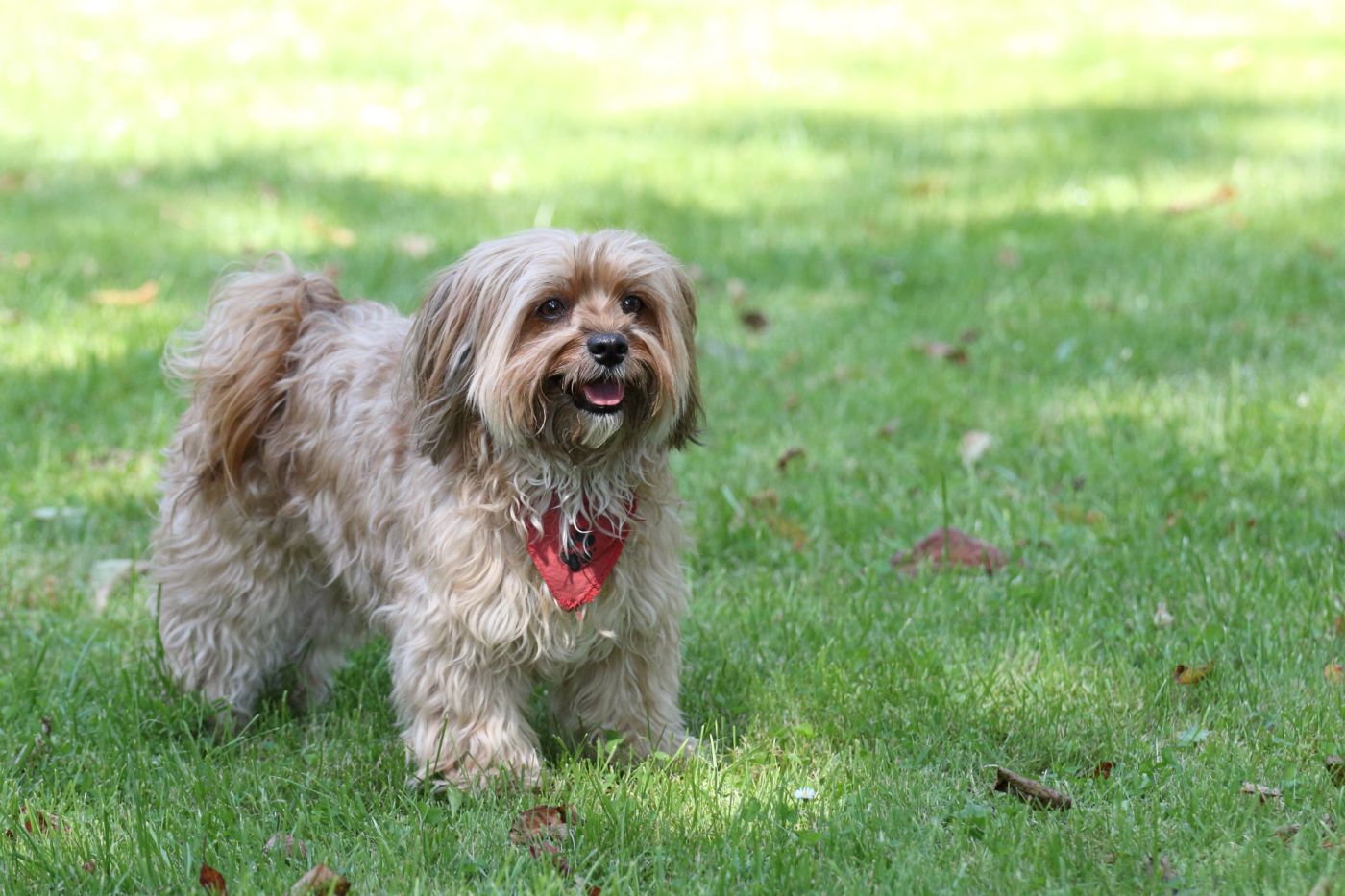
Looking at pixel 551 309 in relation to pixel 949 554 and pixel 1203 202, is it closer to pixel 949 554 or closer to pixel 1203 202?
pixel 949 554

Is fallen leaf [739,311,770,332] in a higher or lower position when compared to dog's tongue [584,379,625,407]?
lower

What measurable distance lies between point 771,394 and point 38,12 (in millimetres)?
10480

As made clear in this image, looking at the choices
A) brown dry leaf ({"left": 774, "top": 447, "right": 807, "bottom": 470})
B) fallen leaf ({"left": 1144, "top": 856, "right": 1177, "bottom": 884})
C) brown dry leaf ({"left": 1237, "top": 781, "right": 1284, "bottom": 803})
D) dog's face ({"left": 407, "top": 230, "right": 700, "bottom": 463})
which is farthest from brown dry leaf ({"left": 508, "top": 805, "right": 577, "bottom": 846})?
brown dry leaf ({"left": 774, "top": 447, "right": 807, "bottom": 470})

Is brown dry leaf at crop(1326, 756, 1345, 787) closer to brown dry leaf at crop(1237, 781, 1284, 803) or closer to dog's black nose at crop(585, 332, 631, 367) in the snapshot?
brown dry leaf at crop(1237, 781, 1284, 803)

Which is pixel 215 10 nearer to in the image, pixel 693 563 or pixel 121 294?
pixel 121 294

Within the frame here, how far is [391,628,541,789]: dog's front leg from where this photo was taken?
3.87 metres

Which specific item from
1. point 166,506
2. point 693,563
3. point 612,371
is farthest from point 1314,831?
point 166,506

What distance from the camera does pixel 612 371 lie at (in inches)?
142

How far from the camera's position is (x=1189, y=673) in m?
4.20

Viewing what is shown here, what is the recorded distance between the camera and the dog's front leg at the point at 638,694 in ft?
13.3

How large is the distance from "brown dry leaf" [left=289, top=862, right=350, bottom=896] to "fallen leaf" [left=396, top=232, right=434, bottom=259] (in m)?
5.49

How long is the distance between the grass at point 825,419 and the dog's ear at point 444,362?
895mm

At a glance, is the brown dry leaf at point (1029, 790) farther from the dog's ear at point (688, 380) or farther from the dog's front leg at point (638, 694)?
the dog's ear at point (688, 380)

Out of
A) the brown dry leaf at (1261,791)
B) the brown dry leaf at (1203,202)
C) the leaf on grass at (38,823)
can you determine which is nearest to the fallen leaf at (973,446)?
the brown dry leaf at (1261,791)
